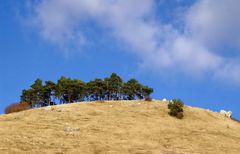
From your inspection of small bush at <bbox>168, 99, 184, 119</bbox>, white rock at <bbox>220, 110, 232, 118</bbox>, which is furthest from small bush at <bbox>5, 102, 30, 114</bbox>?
white rock at <bbox>220, 110, 232, 118</bbox>

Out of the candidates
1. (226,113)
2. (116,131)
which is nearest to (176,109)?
(226,113)

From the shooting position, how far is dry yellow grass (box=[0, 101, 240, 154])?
53125mm

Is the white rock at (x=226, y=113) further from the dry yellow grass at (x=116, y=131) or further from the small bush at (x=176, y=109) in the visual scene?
the small bush at (x=176, y=109)

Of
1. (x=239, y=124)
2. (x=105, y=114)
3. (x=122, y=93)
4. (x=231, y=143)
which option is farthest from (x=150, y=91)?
(x=231, y=143)

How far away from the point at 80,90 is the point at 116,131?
169 ft

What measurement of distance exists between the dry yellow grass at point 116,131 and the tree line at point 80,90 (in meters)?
26.9

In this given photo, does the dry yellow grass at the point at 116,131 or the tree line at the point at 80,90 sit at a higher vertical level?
the tree line at the point at 80,90

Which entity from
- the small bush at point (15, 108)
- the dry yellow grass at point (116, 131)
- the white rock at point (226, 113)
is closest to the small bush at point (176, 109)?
the dry yellow grass at point (116, 131)

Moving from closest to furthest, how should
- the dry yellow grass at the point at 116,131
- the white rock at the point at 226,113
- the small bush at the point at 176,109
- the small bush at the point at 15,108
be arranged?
1. the dry yellow grass at the point at 116,131
2. the small bush at the point at 176,109
3. the small bush at the point at 15,108
4. the white rock at the point at 226,113

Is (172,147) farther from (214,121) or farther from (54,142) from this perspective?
(214,121)

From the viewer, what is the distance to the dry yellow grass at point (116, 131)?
53125 mm

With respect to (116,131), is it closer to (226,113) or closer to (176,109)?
(176,109)

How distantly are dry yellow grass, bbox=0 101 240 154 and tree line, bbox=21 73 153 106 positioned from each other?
26.9m

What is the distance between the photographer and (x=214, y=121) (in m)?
81.1
